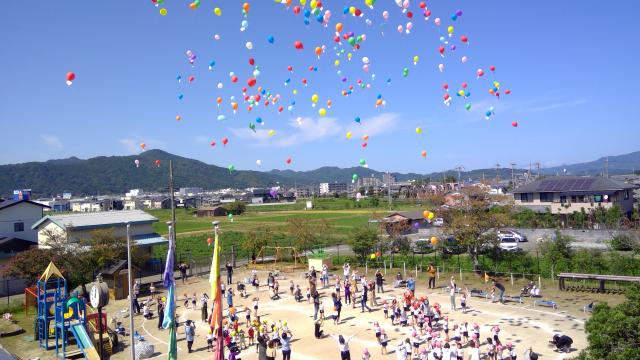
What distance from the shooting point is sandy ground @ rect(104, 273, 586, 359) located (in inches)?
701

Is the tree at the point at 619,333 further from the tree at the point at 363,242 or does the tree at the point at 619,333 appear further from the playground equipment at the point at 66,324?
the tree at the point at 363,242

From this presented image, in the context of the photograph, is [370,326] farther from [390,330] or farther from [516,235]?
[516,235]

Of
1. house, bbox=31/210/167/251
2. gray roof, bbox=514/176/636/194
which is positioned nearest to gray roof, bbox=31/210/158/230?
house, bbox=31/210/167/251

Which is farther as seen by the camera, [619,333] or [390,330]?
[390,330]

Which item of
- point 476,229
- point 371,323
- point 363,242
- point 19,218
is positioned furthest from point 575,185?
point 19,218

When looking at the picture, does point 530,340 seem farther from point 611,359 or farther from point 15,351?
point 15,351

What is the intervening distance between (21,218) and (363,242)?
27238 mm

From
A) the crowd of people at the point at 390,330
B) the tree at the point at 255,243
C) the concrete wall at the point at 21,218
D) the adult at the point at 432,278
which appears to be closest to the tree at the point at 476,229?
the adult at the point at 432,278

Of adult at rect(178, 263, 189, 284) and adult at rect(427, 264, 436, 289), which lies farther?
adult at rect(178, 263, 189, 284)

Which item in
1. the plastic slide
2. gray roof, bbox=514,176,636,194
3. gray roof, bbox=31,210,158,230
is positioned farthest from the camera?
gray roof, bbox=514,176,636,194

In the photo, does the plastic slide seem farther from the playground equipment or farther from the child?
→ the child

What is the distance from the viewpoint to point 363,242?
3544 cm

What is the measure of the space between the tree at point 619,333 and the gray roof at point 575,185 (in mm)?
45921

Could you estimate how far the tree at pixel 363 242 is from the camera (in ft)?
116
